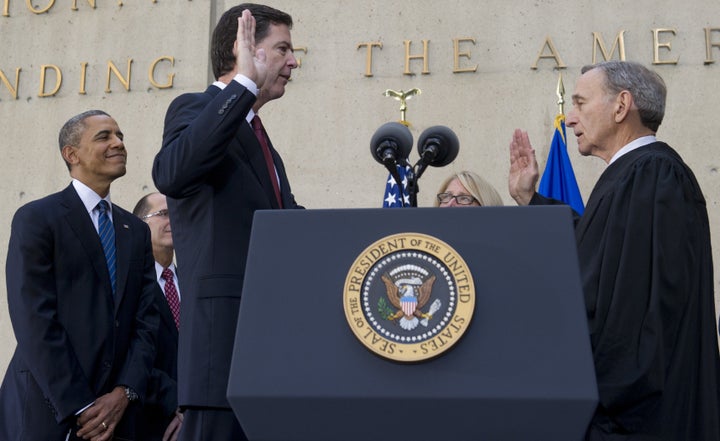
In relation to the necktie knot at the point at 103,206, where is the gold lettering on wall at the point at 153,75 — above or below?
above

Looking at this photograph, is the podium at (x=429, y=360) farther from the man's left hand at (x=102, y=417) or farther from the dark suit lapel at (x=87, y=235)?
the dark suit lapel at (x=87, y=235)

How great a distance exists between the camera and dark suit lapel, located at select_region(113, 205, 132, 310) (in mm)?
3721

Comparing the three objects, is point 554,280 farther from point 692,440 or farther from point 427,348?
point 692,440

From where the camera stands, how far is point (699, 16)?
5988 mm

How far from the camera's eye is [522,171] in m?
3.79

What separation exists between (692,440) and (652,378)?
27 cm

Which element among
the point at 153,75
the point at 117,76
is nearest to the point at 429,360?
the point at 153,75

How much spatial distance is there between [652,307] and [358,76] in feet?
13.0

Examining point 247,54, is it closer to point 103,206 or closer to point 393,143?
point 393,143

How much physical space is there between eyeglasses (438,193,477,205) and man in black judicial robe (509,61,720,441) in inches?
61.1

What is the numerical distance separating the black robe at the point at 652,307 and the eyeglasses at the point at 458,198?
1.68 meters

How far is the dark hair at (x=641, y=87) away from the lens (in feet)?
10.6

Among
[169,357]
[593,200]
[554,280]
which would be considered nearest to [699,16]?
[593,200]

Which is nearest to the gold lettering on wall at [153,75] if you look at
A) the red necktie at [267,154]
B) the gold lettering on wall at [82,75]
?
the gold lettering on wall at [82,75]
